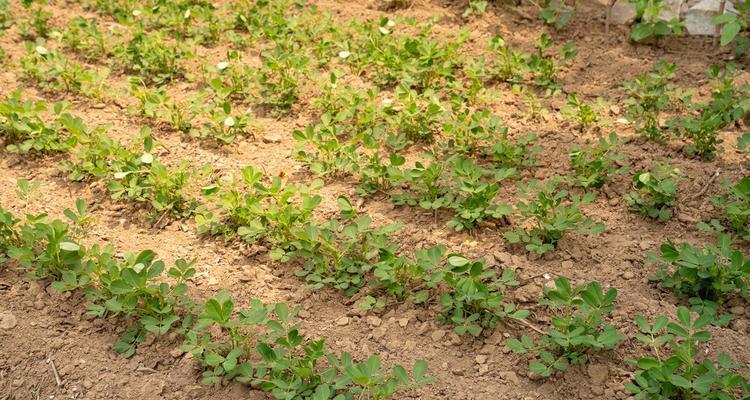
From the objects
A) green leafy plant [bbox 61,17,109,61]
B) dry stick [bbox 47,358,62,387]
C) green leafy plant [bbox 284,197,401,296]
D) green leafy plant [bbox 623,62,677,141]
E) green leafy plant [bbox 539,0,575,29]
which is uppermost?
green leafy plant [bbox 539,0,575,29]

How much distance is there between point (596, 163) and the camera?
13.3ft

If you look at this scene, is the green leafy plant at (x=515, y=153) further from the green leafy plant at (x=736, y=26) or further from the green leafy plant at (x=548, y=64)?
the green leafy plant at (x=736, y=26)

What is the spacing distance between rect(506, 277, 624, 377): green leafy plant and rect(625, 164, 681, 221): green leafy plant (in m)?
0.85

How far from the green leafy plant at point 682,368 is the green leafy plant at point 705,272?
250 mm

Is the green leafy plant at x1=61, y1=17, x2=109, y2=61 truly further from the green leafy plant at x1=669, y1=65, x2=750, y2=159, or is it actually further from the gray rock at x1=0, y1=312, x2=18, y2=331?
the green leafy plant at x1=669, y1=65, x2=750, y2=159

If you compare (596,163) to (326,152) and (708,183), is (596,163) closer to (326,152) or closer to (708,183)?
(708,183)

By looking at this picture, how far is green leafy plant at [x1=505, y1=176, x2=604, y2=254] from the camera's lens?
3655mm

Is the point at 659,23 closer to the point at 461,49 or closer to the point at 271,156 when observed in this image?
the point at 461,49

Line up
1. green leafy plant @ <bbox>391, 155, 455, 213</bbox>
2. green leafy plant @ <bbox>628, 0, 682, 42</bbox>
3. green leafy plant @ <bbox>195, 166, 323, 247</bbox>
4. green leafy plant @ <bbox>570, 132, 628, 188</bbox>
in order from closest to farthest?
1. green leafy plant @ <bbox>195, 166, 323, 247</bbox>
2. green leafy plant @ <bbox>391, 155, 455, 213</bbox>
3. green leafy plant @ <bbox>570, 132, 628, 188</bbox>
4. green leafy plant @ <bbox>628, 0, 682, 42</bbox>

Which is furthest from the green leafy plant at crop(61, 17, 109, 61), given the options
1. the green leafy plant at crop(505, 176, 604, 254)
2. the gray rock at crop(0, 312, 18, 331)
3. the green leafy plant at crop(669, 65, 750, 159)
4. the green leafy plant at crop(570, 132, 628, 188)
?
the green leafy plant at crop(669, 65, 750, 159)

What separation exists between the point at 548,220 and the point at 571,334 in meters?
0.81

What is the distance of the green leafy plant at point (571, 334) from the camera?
3.02 metres

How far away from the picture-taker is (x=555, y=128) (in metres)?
4.60

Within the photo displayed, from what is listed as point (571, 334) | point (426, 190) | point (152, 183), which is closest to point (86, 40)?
point (152, 183)
